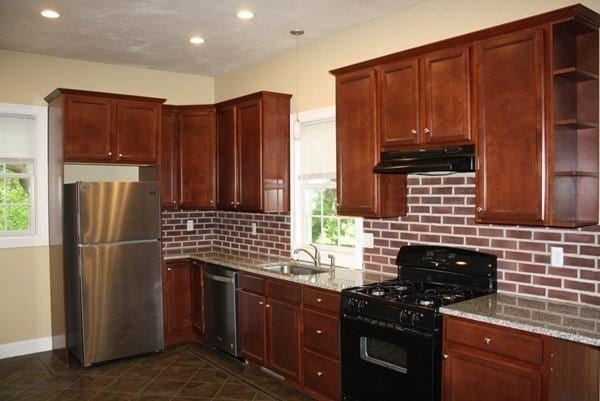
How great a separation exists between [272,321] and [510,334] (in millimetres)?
2082

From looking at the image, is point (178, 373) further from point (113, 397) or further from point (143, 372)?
point (113, 397)

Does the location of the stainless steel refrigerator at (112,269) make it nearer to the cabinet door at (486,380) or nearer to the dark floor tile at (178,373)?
the dark floor tile at (178,373)

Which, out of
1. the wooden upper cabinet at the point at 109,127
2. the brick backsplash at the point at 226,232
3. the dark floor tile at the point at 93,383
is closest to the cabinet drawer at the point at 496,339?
the brick backsplash at the point at 226,232

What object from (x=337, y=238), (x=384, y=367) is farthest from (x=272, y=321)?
(x=384, y=367)

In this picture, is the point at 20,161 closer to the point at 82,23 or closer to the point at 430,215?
the point at 82,23

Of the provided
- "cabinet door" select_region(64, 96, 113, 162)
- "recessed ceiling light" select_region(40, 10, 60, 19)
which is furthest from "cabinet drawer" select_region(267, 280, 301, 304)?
"recessed ceiling light" select_region(40, 10, 60, 19)

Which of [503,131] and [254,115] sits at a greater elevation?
[254,115]

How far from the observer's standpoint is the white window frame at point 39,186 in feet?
16.4

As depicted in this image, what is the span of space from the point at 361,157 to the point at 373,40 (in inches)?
40.6

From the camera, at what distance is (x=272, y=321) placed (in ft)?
13.7

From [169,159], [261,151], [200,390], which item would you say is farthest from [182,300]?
[261,151]

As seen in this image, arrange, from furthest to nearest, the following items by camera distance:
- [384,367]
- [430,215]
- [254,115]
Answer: [254,115] → [430,215] → [384,367]

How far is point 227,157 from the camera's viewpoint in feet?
17.3

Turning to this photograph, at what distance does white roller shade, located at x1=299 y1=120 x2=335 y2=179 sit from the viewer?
4.52 m
